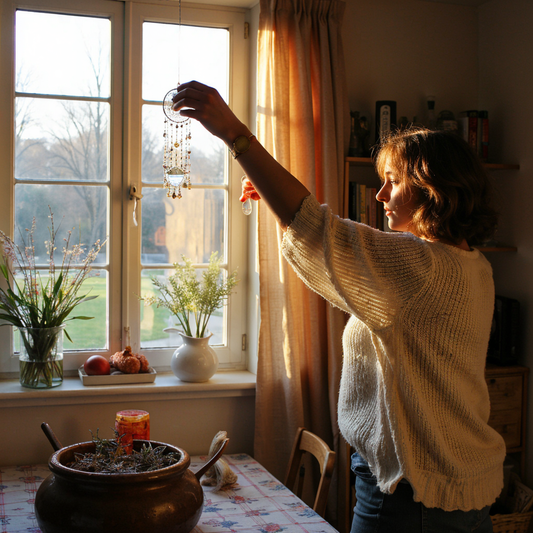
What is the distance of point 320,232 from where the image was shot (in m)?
1.00

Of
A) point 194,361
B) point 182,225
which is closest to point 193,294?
point 194,361

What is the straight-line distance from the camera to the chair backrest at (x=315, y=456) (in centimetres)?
175

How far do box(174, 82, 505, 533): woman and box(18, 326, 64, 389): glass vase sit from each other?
1300mm

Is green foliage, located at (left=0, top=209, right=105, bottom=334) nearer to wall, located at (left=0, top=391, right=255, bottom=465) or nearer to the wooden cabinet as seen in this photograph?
wall, located at (left=0, top=391, right=255, bottom=465)

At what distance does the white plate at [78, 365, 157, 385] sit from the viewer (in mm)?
2176

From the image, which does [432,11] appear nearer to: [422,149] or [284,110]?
[284,110]

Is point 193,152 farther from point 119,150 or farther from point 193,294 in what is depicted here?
point 193,294

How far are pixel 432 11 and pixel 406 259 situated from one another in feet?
6.63

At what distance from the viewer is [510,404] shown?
242cm

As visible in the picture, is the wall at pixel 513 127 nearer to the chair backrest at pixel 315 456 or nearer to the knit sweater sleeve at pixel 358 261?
the chair backrest at pixel 315 456

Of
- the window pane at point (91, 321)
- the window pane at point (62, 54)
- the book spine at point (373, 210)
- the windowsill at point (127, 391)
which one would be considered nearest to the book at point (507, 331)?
the book spine at point (373, 210)

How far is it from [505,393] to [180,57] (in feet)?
6.49

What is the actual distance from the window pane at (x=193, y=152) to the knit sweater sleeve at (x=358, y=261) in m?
1.53

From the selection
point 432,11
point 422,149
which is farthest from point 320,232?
point 432,11
